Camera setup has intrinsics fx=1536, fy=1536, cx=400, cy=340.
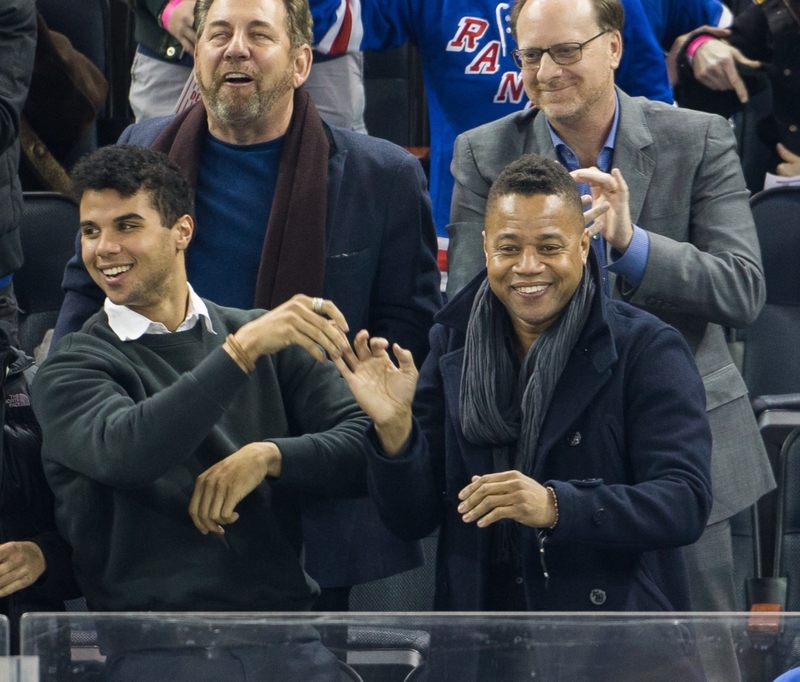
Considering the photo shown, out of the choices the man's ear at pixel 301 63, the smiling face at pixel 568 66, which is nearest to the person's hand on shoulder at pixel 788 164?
the smiling face at pixel 568 66

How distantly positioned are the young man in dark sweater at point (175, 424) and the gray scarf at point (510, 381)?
24 centimetres

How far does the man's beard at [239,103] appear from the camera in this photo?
10.7 feet

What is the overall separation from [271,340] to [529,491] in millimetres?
510

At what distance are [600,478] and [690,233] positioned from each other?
2.76ft

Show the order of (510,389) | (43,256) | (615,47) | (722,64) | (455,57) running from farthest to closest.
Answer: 1. (722,64)
2. (455,57)
3. (43,256)
4. (615,47)
5. (510,389)

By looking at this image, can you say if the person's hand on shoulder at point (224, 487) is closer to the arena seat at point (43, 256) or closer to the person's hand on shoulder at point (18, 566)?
the person's hand on shoulder at point (18, 566)

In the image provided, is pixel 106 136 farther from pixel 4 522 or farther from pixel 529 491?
pixel 529 491

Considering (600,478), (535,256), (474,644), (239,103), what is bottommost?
(474,644)

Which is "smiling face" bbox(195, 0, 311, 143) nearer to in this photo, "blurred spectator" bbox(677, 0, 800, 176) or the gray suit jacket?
the gray suit jacket

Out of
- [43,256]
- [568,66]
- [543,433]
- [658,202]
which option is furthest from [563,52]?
[43,256]

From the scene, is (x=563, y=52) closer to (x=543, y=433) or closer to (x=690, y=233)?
(x=690, y=233)

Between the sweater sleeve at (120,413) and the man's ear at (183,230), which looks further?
the man's ear at (183,230)

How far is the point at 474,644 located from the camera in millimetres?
2084

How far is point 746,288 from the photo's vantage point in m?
3.21
